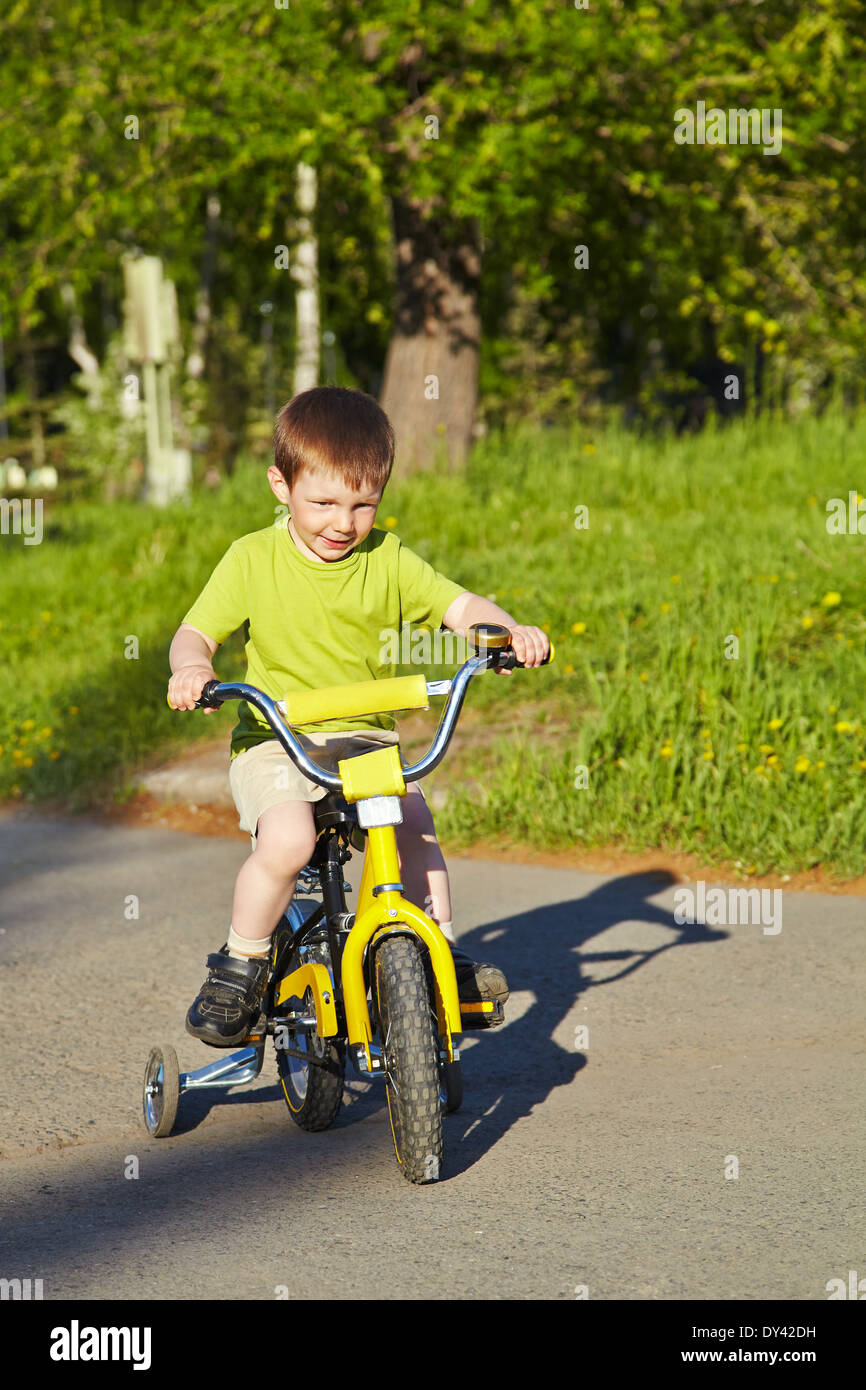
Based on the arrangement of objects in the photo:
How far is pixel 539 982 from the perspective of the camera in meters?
4.76

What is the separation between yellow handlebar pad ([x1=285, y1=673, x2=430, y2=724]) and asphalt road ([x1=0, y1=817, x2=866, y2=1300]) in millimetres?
1021

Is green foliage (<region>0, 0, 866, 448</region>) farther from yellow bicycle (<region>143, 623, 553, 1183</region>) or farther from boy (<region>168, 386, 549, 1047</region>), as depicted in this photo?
yellow bicycle (<region>143, 623, 553, 1183</region>)

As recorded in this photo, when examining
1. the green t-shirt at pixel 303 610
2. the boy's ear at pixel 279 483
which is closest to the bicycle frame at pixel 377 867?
the green t-shirt at pixel 303 610

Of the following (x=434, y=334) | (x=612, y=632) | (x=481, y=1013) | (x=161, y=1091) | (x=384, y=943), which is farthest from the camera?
(x=434, y=334)

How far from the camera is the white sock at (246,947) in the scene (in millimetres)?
3379

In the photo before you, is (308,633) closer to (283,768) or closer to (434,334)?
(283,768)

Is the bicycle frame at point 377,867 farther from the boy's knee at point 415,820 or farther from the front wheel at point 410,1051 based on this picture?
the boy's knee at point 415,820

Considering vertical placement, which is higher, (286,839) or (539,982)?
(286,839)

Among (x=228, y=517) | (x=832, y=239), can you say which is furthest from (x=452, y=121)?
(x=832, y=239)

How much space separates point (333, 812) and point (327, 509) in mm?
660

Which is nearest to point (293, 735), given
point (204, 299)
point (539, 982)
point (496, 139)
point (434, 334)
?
point (539, 982)

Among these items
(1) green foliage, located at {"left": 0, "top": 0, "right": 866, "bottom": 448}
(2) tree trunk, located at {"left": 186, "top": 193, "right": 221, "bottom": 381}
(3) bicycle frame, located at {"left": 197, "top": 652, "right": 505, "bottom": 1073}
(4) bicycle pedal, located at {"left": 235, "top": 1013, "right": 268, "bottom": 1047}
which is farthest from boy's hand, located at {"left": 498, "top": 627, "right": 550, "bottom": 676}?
(2) tree trunk, located at {"left": 186, "top": 193, "right": 221, "bottom": 381}
